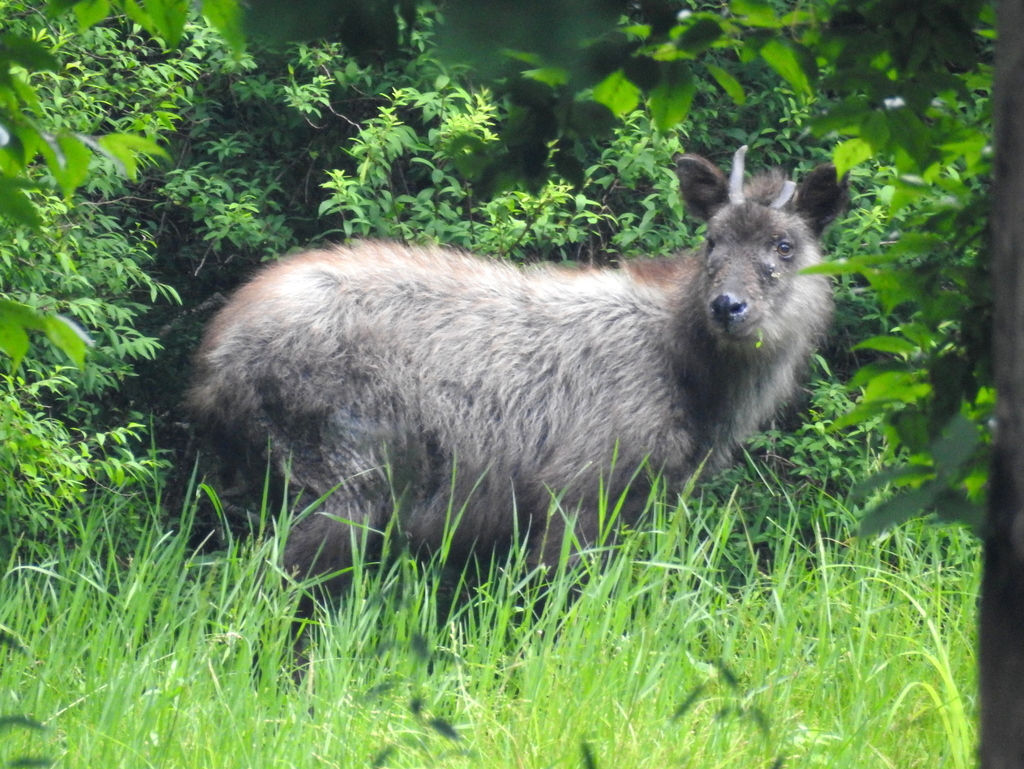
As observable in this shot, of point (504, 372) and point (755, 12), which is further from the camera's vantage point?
point (504, 372)

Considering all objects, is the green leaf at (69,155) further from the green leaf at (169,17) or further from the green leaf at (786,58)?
the green leaf at (786,58)

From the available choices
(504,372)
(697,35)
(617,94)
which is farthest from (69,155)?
(504,372)

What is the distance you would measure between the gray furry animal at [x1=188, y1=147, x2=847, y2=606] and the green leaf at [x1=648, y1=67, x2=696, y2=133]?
3505mm

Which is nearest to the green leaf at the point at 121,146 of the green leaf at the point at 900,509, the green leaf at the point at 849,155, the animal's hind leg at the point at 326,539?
the green leaf at the point at 900,509

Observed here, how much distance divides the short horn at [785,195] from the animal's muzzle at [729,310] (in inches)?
28.2

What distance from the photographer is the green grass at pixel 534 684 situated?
290 centimetres

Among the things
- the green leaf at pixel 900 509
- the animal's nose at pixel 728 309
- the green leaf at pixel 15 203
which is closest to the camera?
the green leaf at pixel 900 509

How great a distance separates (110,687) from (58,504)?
93.9 inches

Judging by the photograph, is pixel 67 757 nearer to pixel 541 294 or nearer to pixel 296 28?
pixel 296 28

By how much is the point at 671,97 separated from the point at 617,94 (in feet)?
0.36

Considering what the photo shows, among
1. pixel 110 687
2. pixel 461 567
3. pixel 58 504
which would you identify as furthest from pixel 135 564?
pixel 461 567

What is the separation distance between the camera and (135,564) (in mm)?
3857

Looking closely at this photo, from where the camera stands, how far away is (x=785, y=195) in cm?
575

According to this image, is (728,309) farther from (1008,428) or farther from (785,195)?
(1008,428)
